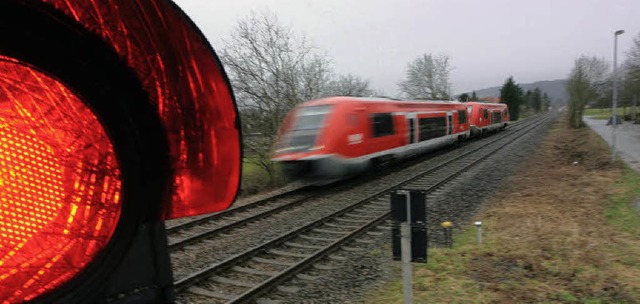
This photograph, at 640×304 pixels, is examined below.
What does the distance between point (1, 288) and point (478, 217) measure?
9.69 m

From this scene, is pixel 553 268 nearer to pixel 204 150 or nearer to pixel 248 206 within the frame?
pixel 204 150

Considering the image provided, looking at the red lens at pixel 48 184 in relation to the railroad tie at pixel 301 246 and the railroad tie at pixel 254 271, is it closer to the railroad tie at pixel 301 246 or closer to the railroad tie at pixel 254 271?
the railroad tie at pixel 254 271

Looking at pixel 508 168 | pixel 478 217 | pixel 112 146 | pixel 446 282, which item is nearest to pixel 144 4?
pixel 112 146

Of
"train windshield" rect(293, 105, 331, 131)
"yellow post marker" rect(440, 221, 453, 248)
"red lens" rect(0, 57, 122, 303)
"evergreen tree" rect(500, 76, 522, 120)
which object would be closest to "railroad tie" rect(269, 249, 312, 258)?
"yellow post marker" rect(440, 221, 453, 248)

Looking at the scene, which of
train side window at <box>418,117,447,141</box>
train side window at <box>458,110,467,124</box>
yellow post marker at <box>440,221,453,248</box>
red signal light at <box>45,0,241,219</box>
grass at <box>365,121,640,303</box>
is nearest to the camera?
red signal light at <box>45,0,241,219</box>

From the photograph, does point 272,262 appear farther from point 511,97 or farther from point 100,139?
point 511,97

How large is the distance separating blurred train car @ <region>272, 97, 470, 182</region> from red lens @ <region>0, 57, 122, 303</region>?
11.6 metres

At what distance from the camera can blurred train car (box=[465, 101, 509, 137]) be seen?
1220 inches

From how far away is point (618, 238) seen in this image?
24.8 feet

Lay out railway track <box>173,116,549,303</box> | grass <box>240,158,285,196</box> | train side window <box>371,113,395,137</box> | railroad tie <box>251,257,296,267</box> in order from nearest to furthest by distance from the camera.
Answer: railway track <box>173,116,549,303</box> < railroad tie <box>251,257,296,267</box> < train side window <box>371,113,395,137</box> < grass <box>240,158,285,196</box>

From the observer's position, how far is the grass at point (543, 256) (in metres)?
5.34

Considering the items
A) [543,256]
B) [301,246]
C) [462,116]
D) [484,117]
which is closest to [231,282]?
[301,246]

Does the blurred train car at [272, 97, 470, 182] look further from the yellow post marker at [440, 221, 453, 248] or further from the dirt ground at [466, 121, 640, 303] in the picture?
the yellow post marker at [440, 221, 453, 248]

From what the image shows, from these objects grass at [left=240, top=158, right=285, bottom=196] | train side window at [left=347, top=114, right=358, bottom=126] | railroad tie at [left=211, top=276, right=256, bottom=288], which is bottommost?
grass at [left=240, top=158, right=285, bottom=196]
